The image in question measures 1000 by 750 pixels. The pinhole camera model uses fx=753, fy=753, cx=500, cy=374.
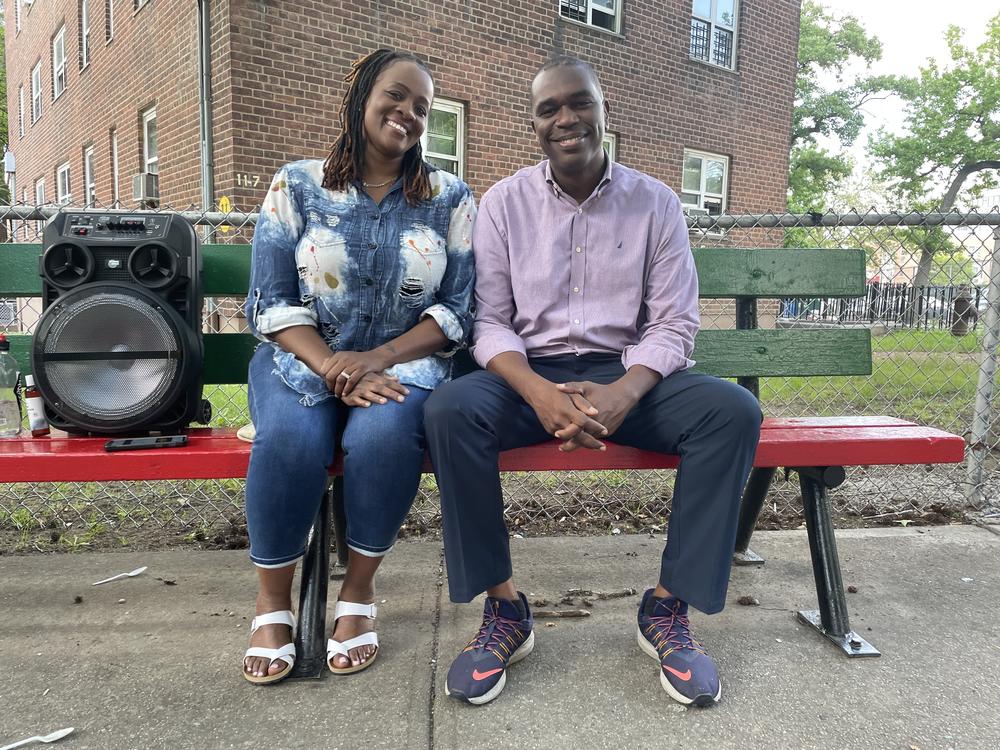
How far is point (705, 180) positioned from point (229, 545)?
10907mm

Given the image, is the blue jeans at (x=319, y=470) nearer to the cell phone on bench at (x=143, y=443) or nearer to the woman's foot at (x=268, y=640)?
the woman's foot at (x=268, y=640)

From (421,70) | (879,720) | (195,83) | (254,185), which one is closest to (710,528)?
(879,720)

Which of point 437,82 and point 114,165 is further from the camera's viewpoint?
point 114,165

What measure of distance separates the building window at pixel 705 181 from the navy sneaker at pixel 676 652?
10.5 meters

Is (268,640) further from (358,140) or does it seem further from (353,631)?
(358,140)

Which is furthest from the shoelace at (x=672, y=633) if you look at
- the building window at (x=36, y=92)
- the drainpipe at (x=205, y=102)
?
the building window at (x=36, y=92)

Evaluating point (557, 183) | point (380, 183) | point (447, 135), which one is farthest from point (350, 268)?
point (447, 135)

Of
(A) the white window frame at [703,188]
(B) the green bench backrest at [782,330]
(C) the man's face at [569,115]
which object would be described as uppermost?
(A) the white window frame at [703,188]

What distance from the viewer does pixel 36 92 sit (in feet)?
56.1

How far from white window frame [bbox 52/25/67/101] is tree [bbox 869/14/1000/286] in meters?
25.7

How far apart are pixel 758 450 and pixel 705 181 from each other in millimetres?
10924

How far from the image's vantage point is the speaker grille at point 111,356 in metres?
2.27

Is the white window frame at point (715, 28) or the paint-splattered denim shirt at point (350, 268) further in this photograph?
the white window frame at point (715, 28)

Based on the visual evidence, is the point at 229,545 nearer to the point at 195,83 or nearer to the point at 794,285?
the point at 794,285
